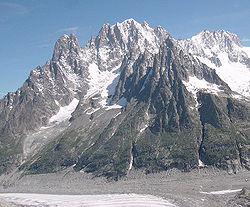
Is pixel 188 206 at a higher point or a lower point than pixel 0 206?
lower

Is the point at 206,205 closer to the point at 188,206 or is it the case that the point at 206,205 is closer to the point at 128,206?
the point at 188,206

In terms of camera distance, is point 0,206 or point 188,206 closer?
point 0,206

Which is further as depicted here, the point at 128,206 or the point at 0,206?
the point at 128,206

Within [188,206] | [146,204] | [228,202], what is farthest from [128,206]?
[228,202]

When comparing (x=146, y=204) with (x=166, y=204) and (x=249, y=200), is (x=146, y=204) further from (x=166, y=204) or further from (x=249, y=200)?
(x=249, y=200)

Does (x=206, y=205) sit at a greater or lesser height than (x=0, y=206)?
lesser

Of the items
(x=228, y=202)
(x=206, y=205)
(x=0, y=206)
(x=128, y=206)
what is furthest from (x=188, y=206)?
(x=0, y=206)

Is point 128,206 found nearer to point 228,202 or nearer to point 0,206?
point 228,202

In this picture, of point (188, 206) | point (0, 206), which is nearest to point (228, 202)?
point (188, 206)
